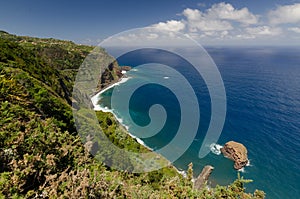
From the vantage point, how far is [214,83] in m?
80.9

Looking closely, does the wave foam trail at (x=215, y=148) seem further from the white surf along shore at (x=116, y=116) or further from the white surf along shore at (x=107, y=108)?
the white surf along shore at (x=107, y=108)

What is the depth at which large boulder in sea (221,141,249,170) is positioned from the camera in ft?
111

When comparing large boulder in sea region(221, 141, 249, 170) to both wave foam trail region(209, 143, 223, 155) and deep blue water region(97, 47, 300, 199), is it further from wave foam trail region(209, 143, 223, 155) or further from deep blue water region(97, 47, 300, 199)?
deep blue water region(97, 47, 300, 199)

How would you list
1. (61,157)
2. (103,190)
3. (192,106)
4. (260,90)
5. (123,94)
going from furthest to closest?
1. (123,94)
2. (260,90)
3. (192,106)
4. (61,157)
5. (103,190)

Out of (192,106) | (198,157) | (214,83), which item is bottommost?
(198,157)

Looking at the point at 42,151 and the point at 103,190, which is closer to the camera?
the point at 103,190

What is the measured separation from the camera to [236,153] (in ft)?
116

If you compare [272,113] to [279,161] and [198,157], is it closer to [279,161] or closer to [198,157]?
[279,161]

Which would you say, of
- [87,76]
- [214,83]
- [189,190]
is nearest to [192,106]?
[214,83]

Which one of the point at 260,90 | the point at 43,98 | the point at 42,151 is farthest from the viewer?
the point at 260,90

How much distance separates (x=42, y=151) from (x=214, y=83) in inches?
3131

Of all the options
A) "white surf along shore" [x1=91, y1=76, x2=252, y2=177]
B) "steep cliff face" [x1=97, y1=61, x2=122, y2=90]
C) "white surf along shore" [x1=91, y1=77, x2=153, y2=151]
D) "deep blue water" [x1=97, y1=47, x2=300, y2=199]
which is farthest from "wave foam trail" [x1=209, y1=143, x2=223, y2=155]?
"steep cliff face" [x1=97, y1=61, x2=122, y2=90]

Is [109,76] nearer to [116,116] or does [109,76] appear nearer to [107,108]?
[107,108]

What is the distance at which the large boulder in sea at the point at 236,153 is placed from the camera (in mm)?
33969
